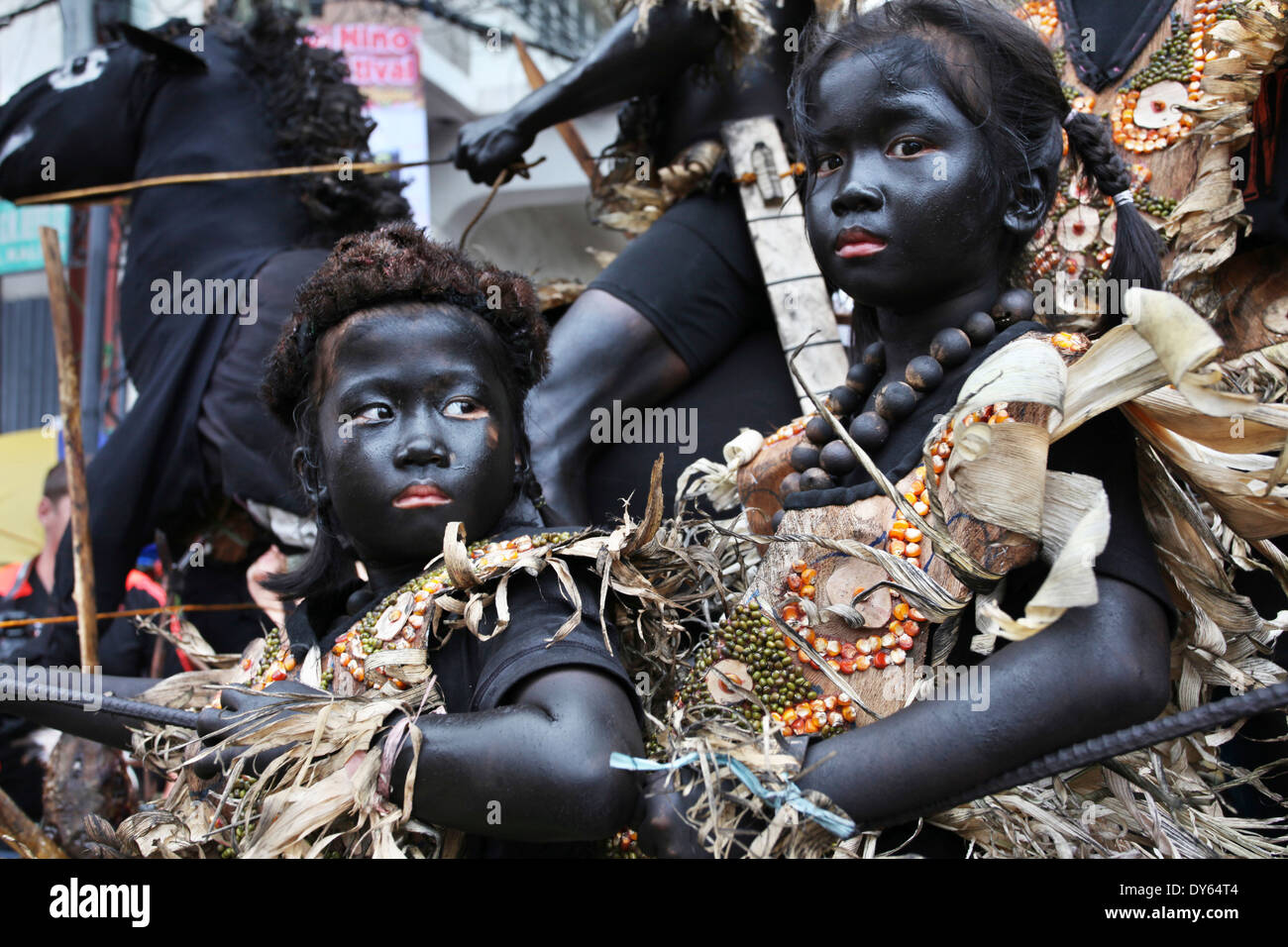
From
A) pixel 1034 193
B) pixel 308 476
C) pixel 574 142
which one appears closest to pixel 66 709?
pixel 308 476

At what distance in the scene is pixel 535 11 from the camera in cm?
997

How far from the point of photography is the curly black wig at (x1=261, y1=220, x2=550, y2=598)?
222cm

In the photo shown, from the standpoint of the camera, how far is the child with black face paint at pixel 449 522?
1.66 meters

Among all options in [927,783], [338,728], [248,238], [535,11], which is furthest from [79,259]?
[927,783]

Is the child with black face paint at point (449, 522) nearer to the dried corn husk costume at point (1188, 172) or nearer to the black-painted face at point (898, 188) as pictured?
the black-painted face at point (898, 188)

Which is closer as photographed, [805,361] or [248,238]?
[805,361]

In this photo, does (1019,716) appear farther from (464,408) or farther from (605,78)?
(605,78)

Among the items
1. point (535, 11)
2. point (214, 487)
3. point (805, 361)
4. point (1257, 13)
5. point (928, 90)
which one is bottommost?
point (214, 487)

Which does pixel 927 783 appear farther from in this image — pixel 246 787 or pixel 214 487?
pixel 214 487

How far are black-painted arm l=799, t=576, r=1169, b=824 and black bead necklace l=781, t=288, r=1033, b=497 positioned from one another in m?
0.48

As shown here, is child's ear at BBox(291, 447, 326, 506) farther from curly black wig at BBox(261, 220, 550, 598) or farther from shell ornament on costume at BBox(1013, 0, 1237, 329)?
shell ornament on costume at BBox(1013, 0, 1237, 329)

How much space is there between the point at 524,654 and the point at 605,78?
175 cm

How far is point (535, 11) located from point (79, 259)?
15.0 feet

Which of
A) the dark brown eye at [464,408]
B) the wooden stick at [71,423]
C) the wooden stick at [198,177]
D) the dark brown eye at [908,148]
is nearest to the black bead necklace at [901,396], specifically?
the dark brown eye at [908,148]
